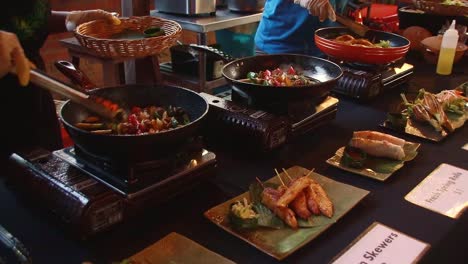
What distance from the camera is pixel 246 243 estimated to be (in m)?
1.10

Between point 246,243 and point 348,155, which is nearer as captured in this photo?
point 246,243

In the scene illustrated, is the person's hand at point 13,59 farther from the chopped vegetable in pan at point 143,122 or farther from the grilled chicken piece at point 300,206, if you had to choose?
the grilled chicken piece at point 300,206

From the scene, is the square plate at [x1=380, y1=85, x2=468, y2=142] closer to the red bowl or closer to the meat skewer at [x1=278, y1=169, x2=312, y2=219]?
the red bowl

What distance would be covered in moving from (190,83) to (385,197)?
6.98 ft

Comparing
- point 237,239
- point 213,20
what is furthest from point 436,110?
point 213,20

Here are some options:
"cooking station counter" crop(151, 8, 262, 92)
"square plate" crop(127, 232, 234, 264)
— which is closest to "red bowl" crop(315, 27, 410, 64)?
"cooking station counter" crop(151, 8, 262, 92)

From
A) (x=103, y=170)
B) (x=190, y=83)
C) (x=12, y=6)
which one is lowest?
(x=190, y=83)

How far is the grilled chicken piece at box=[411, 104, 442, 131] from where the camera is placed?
69.4 inches

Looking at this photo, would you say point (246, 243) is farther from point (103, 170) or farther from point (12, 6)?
point (12, 6)

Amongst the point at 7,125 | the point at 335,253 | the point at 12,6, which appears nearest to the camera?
the point at 335,253

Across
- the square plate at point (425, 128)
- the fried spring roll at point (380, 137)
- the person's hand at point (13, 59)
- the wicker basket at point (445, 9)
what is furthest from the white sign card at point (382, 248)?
the wicker basket at point (445, 9)

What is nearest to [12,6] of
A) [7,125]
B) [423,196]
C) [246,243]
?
[7,125]

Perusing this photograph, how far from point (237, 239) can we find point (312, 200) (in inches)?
8.9

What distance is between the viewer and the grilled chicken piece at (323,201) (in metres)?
1.19
